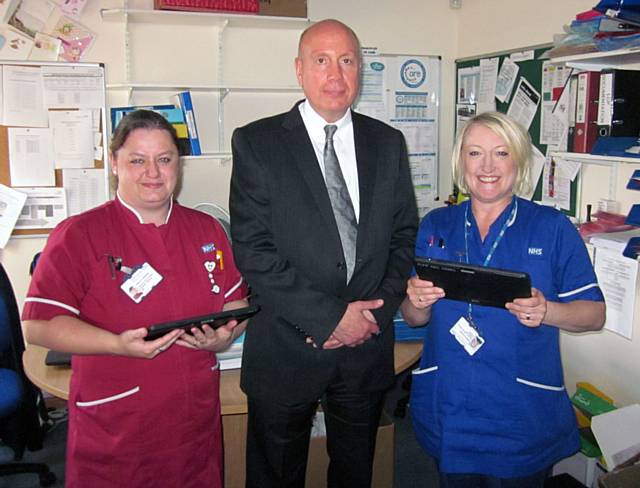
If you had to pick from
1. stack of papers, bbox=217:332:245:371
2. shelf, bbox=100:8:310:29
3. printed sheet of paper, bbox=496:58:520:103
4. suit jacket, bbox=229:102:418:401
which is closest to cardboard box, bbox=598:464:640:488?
suit jacket, bbox=229:102:418:401

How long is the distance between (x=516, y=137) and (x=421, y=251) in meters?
0.41

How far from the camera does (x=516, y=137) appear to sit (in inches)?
63.6

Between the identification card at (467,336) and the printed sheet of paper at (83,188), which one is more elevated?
the printed sheet of paper at (83,188)

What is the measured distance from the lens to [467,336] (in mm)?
1605

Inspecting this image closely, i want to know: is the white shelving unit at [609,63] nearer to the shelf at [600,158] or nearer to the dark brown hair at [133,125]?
the shelf at [600,158]

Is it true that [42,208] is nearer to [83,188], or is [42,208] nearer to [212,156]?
[83,188]

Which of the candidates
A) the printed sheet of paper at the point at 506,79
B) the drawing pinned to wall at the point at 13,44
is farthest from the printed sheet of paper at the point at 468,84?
the drawing pinned to wall at the point at 13,44

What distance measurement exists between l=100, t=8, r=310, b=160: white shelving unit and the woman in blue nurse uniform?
87.5 inches

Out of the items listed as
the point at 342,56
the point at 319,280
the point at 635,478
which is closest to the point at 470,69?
the point at 342,56

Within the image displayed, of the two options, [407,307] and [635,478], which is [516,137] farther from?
[635,478]

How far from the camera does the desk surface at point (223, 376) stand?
6.43 ft

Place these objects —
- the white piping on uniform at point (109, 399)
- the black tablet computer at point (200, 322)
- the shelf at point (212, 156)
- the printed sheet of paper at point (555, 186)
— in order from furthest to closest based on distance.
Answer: the shelf at point (212, 156) < the printed sheet of paper at point (555, 186) < the white piping on uniform at point (109, 399) < the black tablet computer at point (200, 322)

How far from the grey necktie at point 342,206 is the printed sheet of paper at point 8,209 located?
2394 mm

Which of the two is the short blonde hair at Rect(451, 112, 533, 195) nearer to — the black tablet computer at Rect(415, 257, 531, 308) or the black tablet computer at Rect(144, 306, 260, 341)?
the black tablet computer at Rect(415, 257, 531, 308)
